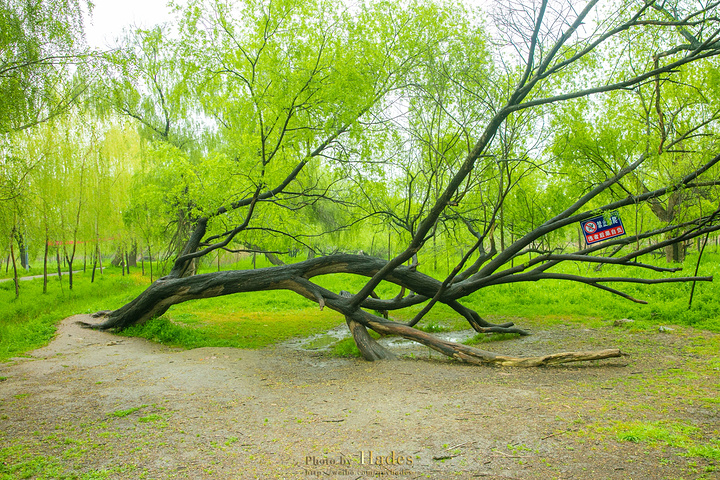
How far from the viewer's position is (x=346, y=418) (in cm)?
384

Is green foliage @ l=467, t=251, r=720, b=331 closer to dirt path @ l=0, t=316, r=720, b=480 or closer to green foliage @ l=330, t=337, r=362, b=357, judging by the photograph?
dirt path @ l=0, t=316, r=720, b=480

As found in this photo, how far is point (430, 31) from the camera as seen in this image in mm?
7156

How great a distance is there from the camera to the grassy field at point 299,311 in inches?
331

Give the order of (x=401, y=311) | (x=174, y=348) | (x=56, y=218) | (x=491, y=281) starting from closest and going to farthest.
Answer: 1. (x=491, y=281)
2. (x=174, y=348)
3. (x=401, y=311)
4. (x=56, y=218)

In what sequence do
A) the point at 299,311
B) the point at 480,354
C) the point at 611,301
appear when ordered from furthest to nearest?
the point at 299,311 → the point at 611,301 → the point at 480,354

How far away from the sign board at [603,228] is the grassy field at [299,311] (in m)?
1.57

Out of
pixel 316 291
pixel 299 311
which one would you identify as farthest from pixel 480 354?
pixel 299 311

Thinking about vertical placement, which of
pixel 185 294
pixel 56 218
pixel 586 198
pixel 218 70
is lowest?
pixel 185 294

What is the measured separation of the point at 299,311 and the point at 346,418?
9492 millimetres

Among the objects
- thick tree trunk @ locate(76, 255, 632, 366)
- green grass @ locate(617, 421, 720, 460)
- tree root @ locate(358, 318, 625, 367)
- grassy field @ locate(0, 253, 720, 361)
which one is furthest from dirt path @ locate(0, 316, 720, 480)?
grassy field @ locate(0, 253, 720, 361)

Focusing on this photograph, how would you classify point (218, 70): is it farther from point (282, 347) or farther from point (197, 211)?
point (282, 347)

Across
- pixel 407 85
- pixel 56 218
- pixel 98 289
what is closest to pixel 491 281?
pixel 407 85

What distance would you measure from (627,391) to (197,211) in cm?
739

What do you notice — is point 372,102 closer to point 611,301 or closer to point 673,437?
point 673,437
